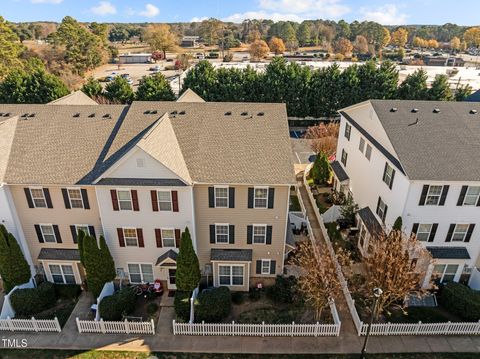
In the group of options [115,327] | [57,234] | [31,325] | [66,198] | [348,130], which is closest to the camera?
[115,327]

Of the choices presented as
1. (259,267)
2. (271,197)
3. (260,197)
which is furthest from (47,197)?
(259,267)

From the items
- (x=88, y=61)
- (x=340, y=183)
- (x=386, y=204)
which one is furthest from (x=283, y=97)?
(x=88, y=61)

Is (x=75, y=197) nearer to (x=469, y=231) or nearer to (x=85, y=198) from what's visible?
(x=85, y=198)

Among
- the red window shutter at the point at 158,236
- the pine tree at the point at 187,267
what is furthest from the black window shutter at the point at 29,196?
the pine tree at the point at 187,267

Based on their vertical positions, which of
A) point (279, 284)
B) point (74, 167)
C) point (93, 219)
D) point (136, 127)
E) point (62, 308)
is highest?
point (136, 127)

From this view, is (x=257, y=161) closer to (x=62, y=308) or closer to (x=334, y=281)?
(x=334, y=281)

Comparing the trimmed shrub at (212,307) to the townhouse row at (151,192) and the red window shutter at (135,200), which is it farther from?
the red window shutter at (135,200)
